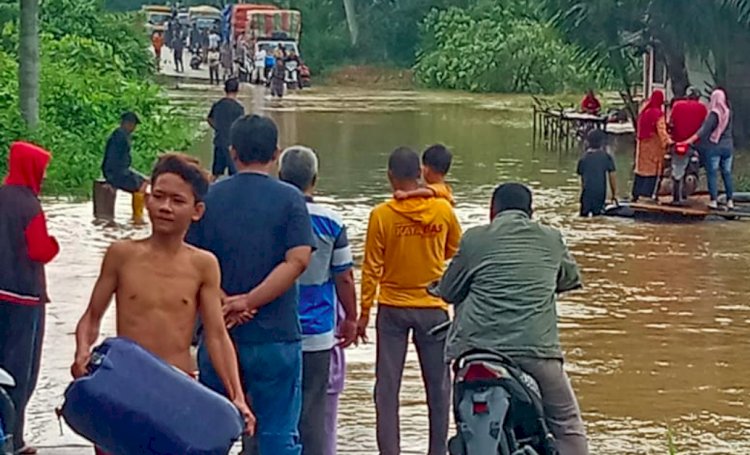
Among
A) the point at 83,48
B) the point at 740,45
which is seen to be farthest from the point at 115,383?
the point at 83,48

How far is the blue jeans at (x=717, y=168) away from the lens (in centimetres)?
2066

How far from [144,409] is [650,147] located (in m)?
16.3

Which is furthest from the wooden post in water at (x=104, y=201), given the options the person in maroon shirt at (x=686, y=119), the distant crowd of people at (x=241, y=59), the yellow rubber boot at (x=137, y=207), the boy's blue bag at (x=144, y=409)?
the distant crowd of people at (x=241, y=59)

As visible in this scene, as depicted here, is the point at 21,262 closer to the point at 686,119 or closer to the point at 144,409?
the point at 144,409

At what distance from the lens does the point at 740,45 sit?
3081 centimetres

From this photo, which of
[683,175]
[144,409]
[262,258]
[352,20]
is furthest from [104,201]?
[352,20]

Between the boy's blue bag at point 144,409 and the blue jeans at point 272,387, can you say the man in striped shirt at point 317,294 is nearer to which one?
the blue jeans at point 272,387

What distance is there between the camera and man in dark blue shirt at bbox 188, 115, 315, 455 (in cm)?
699

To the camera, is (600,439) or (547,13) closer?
(600,439)

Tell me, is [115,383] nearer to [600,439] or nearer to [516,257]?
[516,257]

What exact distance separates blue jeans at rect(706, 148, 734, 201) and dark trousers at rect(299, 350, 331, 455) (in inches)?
538

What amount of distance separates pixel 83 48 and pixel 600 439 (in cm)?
2539

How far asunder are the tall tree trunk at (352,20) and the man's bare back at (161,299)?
2461 inches

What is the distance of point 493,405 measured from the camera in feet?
24.1
